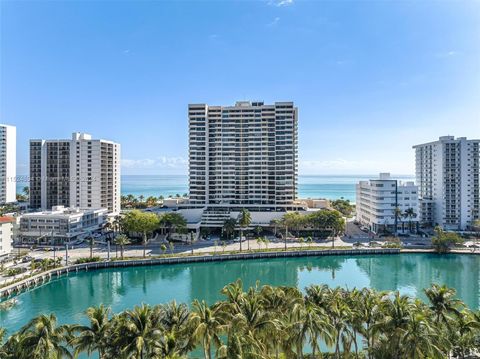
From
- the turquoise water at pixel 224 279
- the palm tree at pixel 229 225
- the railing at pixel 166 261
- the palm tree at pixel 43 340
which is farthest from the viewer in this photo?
the palm tree at pixel 229 225

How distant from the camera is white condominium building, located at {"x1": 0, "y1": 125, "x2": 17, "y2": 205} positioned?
10031 centimetres

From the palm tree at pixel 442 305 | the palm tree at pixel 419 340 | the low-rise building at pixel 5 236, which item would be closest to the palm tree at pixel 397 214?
the palm tree at pixel 442 305

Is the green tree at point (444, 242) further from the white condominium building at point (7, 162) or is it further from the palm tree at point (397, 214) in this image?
the white condominium building at point (7, 162)

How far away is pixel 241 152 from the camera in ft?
264

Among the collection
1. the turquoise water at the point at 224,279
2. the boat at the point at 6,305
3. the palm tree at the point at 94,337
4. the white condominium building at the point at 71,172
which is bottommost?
the turquoise water at the point at 224,279

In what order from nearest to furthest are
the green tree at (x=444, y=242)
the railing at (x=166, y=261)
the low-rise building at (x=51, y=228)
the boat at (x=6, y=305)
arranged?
1. the boat at (x=6, y=305)
2. the railing at (x=166, y=261)
3. the green tree at (x=444, y=242)
4. the low-rise building at (x=51, y=228)

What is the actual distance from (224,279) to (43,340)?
111ft

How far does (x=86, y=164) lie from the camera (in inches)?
3250

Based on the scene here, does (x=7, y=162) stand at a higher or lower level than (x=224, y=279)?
higher

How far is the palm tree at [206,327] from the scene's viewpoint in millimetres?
14875

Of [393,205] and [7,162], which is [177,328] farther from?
[7,162]

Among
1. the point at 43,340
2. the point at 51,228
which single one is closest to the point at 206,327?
the point at 43,340

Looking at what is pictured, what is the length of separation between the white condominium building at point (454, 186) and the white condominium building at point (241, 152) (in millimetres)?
36387

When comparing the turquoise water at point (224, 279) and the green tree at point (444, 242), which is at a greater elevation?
the green tree at point (444, 242)
